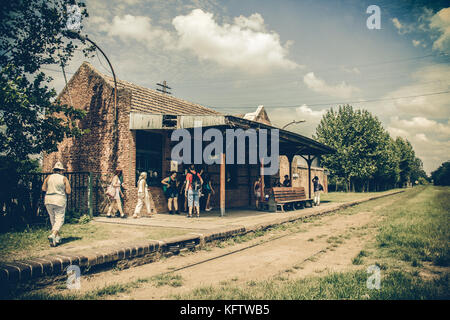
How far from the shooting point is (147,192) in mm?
11828

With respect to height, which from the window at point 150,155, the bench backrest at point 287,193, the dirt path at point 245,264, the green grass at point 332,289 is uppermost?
the window at point 150,155

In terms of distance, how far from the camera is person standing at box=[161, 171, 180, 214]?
12352mm

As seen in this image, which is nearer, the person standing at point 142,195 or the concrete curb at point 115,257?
the concrete curb at point 115,257

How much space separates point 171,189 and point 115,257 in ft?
23.0

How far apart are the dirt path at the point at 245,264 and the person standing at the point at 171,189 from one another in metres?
5.20

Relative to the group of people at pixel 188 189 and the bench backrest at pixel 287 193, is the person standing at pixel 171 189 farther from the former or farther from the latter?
the bench backrest at pixel 287 193

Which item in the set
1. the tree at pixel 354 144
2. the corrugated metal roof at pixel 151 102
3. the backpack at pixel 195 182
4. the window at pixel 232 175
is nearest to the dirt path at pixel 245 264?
the backpack at pixel 195 182

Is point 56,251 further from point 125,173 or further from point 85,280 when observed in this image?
point 125,173

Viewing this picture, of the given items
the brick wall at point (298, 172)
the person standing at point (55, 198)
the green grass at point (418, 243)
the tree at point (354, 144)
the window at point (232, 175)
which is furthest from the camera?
the tree at point (354, 144)

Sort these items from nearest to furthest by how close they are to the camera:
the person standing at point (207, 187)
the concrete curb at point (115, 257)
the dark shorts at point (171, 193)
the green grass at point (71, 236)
A: 1. the concrete curb at point (115, 257)
2. the green grass at point (71, 236)
3. the dark shorts at point (171, 193)
4. the person standing at point (207, 187)

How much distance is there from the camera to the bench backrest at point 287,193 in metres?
14.2

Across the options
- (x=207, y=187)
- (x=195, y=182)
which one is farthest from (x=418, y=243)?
(x=207, y=187)
